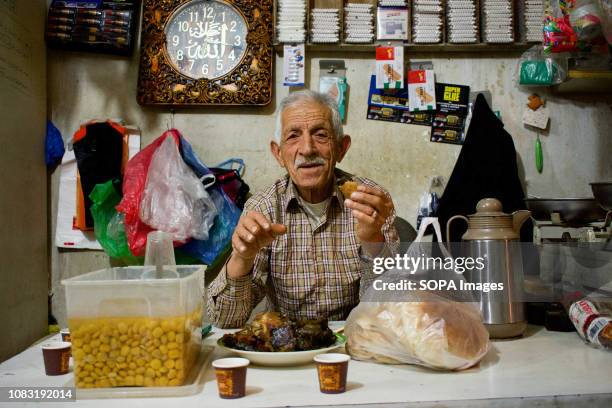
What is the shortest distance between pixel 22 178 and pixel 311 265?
68.6 inches

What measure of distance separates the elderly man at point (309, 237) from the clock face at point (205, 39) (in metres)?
1.04

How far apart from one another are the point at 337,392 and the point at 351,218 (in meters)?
1.23

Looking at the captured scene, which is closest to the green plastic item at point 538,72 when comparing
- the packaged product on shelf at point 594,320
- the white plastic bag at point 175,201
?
the packaged product on shelf at point 594,320

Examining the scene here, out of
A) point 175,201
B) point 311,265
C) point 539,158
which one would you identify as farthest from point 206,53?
point 539,158

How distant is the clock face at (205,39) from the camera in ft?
10.3

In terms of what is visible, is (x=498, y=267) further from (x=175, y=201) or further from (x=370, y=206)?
(x=175, y=201)

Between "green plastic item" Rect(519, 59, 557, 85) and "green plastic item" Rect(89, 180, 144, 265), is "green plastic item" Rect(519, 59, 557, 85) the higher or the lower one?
the higher one

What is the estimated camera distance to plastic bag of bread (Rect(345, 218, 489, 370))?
121 centimetres

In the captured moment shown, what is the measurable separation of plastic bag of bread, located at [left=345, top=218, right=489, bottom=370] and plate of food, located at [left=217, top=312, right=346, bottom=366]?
0.26ft

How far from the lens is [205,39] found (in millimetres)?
3160

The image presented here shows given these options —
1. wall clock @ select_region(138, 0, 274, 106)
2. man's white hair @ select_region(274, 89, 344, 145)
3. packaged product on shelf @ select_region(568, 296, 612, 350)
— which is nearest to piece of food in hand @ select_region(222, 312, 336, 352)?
packaged product on shelf @ select_region(568, 296, 612, 350)

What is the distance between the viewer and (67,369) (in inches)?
49.9

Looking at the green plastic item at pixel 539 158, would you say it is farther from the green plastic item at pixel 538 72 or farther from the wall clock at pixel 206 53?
the wall clock at pixel 206 53

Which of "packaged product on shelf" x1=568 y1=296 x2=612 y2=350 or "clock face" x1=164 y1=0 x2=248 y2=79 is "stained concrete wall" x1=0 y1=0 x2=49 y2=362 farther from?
"packaged product on shelf" x1=568 y1=296 x2=612 y2=350
